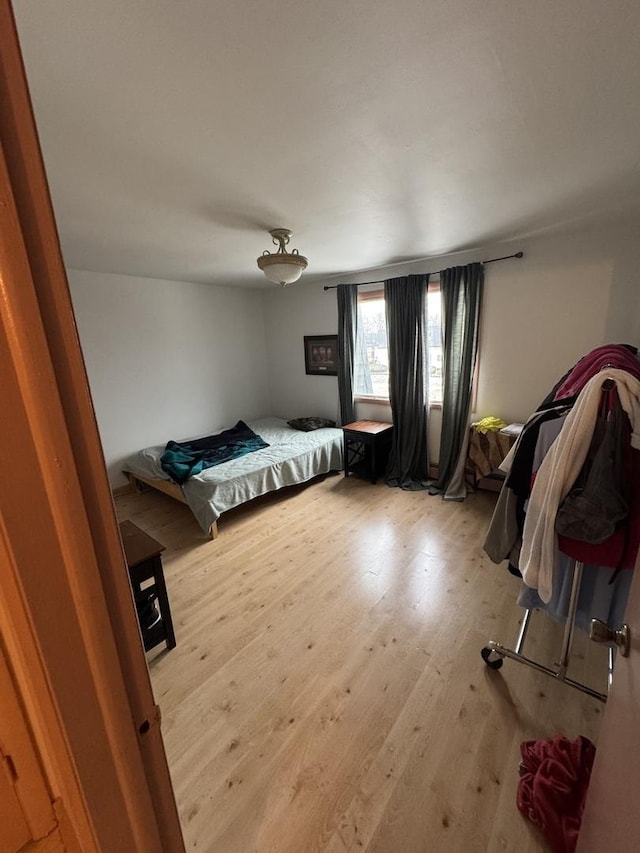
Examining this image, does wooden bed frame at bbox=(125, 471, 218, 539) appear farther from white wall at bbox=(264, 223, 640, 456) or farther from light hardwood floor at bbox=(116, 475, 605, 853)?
white wall at bbox=(264, 223, 640, 456)

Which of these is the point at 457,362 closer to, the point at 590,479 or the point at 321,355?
the point at 321,355

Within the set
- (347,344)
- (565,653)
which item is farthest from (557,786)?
(347,344)

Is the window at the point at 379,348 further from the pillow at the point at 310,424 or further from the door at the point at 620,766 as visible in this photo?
the door at the point at 620,766

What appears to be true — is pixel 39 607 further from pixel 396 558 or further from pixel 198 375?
pixel 198 375

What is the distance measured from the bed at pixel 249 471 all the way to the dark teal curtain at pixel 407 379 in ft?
2.32

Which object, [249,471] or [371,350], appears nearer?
[249,471]

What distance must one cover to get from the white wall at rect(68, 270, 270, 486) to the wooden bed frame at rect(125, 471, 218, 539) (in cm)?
13

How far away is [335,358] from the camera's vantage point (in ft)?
14.5

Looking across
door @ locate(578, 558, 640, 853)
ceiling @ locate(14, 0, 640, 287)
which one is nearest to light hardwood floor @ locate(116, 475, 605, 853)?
door @ locate(578, 558, 640, 853)

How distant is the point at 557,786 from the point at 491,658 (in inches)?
20.6

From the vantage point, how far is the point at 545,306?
2.89 metres

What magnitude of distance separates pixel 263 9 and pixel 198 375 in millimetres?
3825

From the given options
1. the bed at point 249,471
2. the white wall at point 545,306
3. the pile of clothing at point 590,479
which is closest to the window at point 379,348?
the white wall at point 545,306

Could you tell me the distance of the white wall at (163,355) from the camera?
3521 mm
